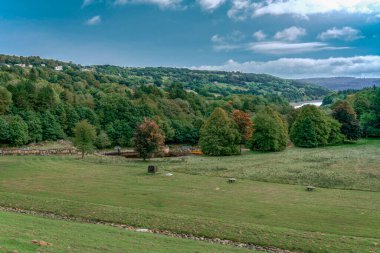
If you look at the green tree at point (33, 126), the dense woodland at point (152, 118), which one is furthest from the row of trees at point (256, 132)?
the green tree at point (33, 126)

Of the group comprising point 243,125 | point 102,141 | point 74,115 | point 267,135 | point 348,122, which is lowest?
point 102,141

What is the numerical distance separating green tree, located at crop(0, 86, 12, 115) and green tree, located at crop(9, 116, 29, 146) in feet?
34.3

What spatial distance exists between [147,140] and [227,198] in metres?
34.7

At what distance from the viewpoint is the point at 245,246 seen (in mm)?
25641

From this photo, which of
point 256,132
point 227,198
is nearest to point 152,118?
point 256,132

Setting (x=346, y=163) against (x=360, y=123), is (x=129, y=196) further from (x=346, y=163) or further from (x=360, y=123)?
(x=360, y=123)

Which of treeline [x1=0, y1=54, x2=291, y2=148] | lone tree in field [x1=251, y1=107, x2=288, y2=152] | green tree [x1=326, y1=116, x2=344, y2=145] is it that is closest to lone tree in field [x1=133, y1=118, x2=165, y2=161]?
lone tree in field [x1=251, y1=107, x2=288, y2=152]

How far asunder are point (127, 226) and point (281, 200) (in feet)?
54.5

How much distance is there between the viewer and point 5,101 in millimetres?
111938

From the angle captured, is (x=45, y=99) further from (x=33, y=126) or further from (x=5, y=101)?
(x=33, y=126)

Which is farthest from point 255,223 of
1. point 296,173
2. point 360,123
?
point 360,123

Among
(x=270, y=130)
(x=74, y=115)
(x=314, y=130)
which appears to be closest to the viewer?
(x=270, y=130)

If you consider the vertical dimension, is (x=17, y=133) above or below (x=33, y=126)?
below

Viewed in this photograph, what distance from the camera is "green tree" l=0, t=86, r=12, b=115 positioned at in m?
111
